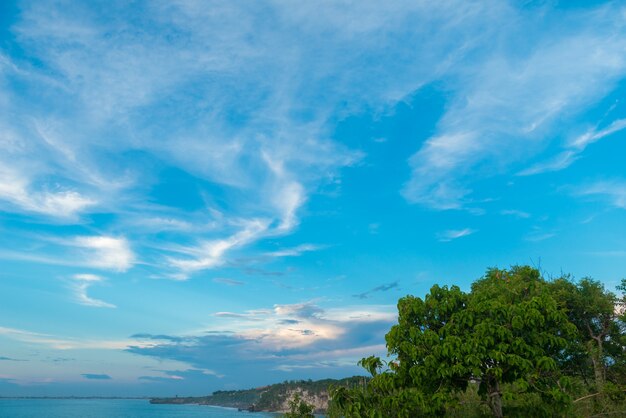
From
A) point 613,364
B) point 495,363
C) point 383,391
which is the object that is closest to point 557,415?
point 495,363

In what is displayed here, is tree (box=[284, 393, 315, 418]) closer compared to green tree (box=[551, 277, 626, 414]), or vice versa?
tree (box=[284, 393, 315, 418])

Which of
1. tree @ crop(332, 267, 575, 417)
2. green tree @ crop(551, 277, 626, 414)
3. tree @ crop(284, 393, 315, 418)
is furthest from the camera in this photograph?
green tree @ crop(551, 277, 626, 414)

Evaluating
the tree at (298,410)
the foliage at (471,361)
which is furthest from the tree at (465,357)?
the tree at (298,410)

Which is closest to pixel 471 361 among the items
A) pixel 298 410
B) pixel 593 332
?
pixel 298 410

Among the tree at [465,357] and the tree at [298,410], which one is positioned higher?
the tree at [465,357]

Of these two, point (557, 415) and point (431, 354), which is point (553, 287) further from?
point (431, 354)

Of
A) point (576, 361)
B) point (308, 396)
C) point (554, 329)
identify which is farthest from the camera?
point (308, 396)

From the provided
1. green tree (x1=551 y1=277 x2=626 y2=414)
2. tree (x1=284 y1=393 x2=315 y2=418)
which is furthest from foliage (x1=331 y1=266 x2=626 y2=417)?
green tree (x1=551 y1=277 x2=626 y2=414)

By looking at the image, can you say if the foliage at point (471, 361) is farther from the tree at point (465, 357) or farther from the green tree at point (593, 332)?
the green tree at point (593, 332)

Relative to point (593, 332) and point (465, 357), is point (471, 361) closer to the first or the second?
point (465, 357)

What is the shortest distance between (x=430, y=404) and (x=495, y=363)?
255 cm

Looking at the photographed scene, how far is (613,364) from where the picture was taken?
81.3 ft

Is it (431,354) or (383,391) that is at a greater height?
(431,354)

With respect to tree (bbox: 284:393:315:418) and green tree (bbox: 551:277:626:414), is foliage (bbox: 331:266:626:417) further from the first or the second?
green tree (bbox: 551:277:626:414)
